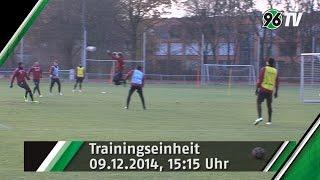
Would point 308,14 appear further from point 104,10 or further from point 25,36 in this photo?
point 25,36

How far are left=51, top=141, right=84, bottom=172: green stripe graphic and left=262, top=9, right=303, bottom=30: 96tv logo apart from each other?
4.74 feet

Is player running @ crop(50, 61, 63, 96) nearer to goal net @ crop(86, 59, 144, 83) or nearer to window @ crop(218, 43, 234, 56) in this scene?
goal net @ crop(86, 59, 144, 83)

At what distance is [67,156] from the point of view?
15.8ft

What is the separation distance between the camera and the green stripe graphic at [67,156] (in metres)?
4.80

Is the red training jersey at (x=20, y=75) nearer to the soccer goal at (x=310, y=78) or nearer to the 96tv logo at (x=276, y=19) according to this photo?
the 96tv logo at (x=276, y=19)

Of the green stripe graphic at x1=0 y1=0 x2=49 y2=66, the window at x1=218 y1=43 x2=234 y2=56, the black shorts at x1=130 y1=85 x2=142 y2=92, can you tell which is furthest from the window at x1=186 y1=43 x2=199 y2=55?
the green stripe graphic at x1=0 y1=0 x2=49 y2=66

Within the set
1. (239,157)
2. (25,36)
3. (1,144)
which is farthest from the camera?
(1,144)

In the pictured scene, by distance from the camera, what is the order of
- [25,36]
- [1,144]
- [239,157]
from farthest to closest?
[1,144], [239,157], [25,36]

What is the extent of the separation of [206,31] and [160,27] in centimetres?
30

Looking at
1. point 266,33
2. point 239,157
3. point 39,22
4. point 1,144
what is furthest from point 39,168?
point 266,33

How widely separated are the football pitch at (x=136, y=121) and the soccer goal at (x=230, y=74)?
67mm

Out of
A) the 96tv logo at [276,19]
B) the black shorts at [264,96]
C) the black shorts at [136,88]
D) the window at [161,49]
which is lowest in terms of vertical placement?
the black shorts at [264,96]

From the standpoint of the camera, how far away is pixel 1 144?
5.26m

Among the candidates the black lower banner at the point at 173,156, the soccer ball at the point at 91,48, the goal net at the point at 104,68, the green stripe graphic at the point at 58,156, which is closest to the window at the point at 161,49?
the goal net at the point at 104,68
